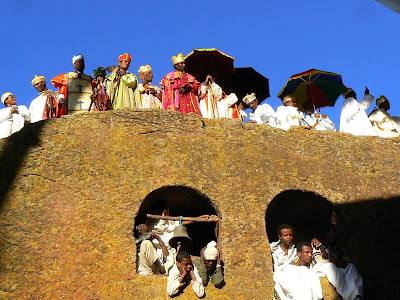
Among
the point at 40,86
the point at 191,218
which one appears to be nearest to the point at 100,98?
the point at 40,86

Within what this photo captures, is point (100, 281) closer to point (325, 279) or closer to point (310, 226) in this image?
point (325, 279)

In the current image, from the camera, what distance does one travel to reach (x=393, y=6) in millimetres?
7445

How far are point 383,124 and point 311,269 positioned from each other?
5.99m

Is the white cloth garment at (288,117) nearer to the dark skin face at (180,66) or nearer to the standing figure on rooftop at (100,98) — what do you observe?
the dark skin face at (180,66)

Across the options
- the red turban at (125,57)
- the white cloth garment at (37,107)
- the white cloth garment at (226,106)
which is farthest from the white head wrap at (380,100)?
the white cloth garment at (37,107)

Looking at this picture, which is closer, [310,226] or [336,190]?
[336,190]

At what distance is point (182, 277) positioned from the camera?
11367mm

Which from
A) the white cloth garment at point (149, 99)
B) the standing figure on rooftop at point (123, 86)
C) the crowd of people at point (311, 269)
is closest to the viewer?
the crowd of people at point (311, 269)

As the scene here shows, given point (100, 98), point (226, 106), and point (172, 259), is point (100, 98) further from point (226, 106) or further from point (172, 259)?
point (172, 259)

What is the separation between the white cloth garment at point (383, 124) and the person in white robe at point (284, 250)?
477cm

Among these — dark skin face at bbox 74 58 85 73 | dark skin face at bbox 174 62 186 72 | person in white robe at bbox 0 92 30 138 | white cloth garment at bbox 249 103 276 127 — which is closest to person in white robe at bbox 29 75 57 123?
person in white robe at bbox 0 92 30 138

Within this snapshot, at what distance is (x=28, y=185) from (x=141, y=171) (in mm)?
2323

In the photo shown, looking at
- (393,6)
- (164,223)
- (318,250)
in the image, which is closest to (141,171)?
(164,223)

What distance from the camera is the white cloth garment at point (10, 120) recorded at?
14.6 meters
